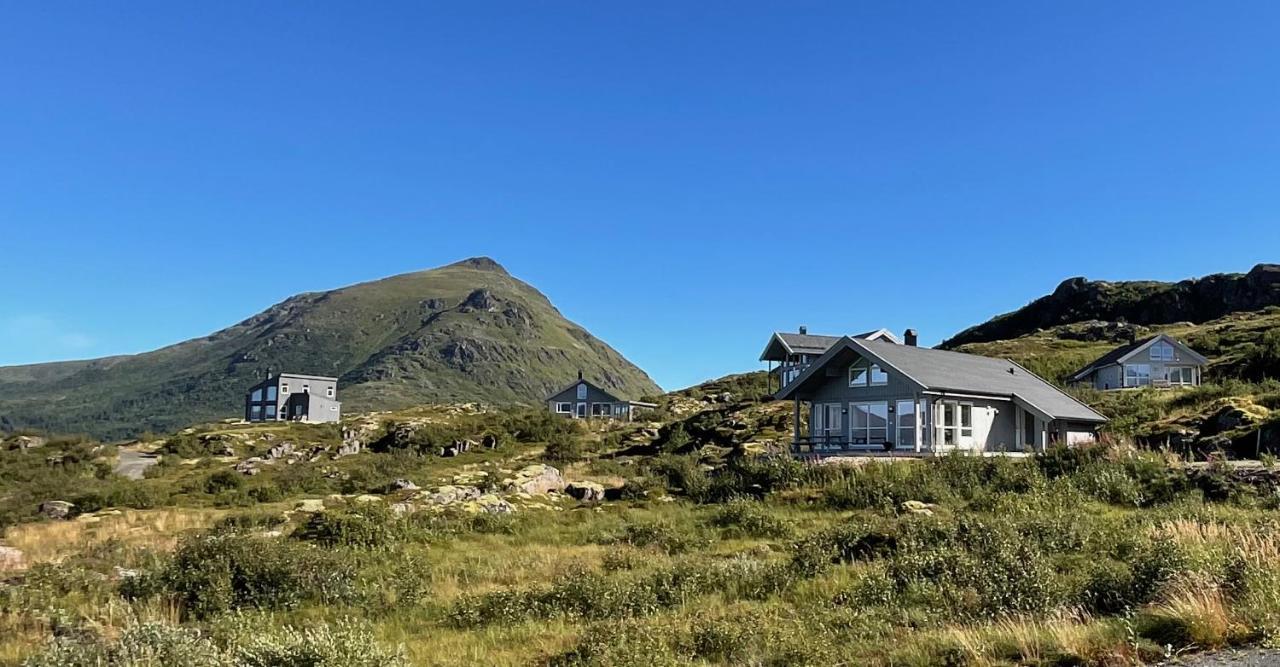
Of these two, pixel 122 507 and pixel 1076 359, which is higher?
pixel 1076 359

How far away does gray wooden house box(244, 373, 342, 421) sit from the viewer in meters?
96.2

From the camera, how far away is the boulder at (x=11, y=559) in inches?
621

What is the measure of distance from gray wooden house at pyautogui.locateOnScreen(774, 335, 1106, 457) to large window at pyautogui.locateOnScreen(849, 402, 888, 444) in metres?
0.04

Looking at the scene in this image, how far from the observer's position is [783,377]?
2404 inches

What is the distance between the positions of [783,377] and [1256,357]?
29.3m

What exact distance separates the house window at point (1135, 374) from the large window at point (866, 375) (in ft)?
123

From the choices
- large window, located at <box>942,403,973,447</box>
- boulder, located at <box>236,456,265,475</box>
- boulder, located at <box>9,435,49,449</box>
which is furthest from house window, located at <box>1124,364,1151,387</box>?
boulder, located at <box>9,435,49,449</box>

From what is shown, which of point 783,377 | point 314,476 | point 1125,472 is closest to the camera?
point 1125,472

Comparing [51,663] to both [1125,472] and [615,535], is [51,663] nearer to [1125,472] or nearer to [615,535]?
[615,535]

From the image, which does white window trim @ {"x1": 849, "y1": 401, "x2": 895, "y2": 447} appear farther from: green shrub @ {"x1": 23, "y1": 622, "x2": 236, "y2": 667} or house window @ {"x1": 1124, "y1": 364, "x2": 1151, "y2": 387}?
house window @ {"x1": 1124, "y1": 364, "x2": 1151, "y2": 387}

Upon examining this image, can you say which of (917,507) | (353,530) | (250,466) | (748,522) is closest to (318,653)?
(353,530)

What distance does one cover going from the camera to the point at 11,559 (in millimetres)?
16766

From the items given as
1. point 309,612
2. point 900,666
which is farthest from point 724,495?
point 900,666

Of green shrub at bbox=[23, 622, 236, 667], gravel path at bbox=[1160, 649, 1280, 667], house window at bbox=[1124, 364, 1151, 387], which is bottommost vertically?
green shrub at bbox=[23, 622, 236, 667]
